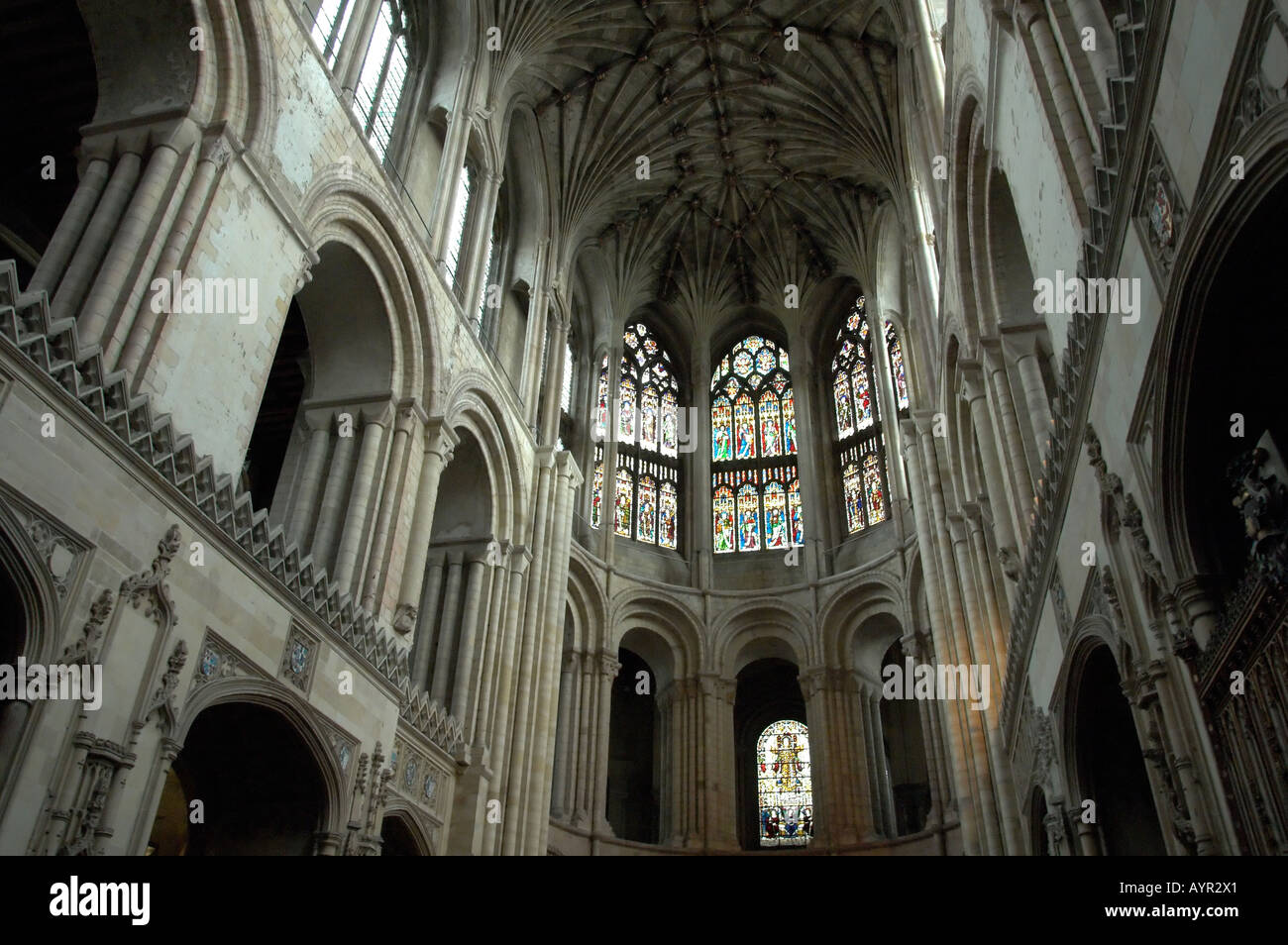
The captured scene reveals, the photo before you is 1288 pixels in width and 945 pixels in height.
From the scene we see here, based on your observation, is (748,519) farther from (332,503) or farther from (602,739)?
(332,503)

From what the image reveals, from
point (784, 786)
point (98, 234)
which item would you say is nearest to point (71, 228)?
point (98, 234)

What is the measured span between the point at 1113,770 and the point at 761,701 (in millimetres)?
17268

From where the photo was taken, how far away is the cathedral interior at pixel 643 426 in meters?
7.06

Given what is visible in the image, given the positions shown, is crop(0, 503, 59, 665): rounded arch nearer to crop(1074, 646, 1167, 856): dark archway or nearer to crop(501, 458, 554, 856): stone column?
crop(1074, 646, 1167, 856): dark archway

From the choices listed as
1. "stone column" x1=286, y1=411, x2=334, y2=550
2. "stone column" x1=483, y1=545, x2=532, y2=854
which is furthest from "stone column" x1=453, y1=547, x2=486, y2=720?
"stone column" x1=286, y1=411, x2=334, y2=550

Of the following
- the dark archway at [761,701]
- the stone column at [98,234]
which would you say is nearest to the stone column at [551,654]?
the dark archway at [761,701]

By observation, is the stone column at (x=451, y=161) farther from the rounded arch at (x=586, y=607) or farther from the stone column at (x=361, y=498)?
the rounded arch at (x=586, y=607)

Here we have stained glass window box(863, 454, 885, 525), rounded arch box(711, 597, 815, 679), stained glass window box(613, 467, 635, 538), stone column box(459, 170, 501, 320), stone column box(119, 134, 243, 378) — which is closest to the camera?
stone column box(119, 134, 243, 378)

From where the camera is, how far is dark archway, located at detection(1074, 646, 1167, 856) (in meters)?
10.4

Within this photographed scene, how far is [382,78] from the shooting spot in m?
16.5

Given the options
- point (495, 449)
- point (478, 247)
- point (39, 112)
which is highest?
point (478, 247)

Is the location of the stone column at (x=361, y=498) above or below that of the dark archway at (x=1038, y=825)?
above

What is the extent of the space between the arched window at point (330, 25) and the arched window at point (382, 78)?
43cm

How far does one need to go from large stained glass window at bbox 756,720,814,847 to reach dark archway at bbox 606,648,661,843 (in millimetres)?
2738
